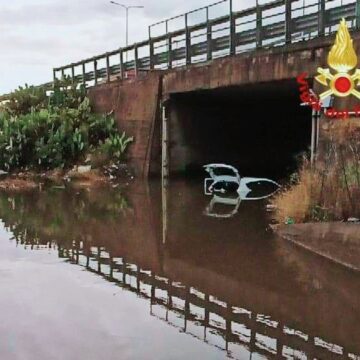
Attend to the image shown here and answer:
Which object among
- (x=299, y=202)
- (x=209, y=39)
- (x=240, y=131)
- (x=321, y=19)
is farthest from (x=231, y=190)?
(x=299, y=202)

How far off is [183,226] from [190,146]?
36.0 ft

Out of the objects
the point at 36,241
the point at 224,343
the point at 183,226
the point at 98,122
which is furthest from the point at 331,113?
the point at 98,122

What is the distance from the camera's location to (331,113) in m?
13.6

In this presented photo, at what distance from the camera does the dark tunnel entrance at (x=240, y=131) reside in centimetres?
2275

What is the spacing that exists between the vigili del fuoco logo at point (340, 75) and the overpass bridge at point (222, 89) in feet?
2.25

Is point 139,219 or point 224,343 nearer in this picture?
point 224,343

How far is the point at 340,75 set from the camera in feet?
44.5

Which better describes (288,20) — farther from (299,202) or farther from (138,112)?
(138,112)

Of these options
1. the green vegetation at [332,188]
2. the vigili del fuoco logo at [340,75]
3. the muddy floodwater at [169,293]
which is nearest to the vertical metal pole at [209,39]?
the vigili del fuoco logo at [340,75]

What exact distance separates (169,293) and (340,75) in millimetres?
7799

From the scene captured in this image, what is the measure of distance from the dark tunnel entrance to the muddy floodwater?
965 cm

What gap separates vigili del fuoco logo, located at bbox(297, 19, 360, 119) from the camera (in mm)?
13047

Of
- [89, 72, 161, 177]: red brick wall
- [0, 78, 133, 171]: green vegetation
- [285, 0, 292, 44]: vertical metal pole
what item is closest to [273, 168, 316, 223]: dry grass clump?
[285, 0, 292, 44]: vertical metal pole

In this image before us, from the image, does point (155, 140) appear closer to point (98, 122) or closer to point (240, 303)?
point (98, 122)
